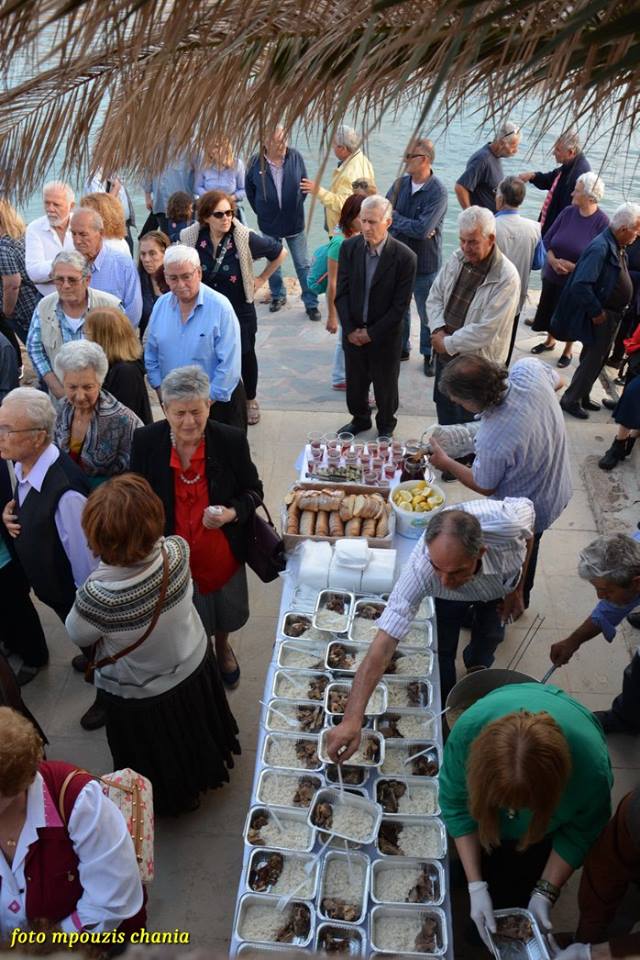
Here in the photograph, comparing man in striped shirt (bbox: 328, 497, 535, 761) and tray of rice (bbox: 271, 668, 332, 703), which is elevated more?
man in striped shirt (bbox: 328, 497, 535, 761)

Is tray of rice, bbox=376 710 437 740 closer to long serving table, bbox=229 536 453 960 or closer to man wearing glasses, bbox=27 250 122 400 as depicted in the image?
long serving table, bbox=229 536 453 960

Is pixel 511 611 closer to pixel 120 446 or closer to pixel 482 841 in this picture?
pixel 482 841

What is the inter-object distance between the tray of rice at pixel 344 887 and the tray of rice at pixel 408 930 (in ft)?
0.23

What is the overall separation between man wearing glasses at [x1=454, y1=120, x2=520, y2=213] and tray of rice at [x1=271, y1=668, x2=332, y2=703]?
5640mm

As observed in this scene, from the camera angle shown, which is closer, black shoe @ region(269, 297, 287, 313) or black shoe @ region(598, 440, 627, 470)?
black shoe @ region(598, 440, 627, 470)

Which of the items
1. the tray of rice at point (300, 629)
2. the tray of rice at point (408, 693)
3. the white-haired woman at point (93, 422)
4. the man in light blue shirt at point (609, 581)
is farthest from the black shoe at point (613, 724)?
the white-haired woman at point (93, 422)

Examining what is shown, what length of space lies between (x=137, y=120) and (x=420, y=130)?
2.54ft

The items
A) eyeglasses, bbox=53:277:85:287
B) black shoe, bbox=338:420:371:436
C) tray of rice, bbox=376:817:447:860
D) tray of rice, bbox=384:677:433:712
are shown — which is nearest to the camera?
tray of rice, bbox=376:817:447:860

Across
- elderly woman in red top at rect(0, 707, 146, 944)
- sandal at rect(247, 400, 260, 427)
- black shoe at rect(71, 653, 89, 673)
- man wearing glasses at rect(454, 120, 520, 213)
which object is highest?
man wearing glasses at rect(454, 120, 520, 213)

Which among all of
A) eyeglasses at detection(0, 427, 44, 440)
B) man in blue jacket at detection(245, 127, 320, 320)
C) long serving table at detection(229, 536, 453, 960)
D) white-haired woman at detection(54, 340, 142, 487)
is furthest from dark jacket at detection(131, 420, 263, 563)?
man in blue jacket at detection(245, 127, 320, 320)

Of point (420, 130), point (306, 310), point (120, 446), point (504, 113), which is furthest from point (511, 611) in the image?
point (306, 310)

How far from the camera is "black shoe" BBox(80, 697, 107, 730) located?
3.86 m

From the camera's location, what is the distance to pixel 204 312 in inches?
176

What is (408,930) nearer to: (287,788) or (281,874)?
(281,874)
